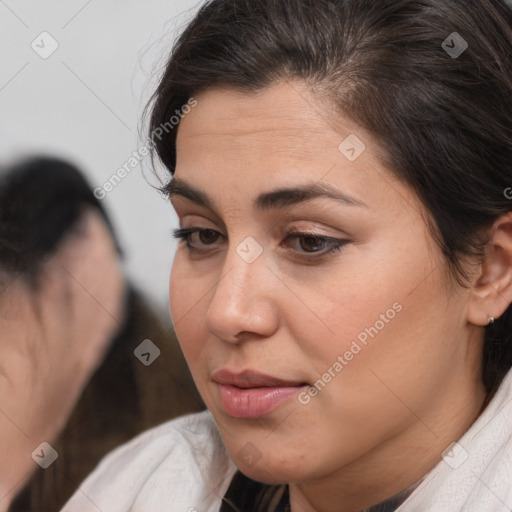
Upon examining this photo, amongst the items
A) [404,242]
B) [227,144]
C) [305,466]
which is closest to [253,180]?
[227,144]

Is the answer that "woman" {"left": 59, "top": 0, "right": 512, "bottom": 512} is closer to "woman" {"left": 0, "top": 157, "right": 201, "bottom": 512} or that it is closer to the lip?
the lip

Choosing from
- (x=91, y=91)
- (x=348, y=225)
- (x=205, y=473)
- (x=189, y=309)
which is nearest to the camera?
(x=348, y=225)

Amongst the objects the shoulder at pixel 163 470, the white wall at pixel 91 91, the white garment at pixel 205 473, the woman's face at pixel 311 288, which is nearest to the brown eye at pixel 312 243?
the woman's face at pixel 311 288

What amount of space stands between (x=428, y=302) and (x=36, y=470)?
88 cm

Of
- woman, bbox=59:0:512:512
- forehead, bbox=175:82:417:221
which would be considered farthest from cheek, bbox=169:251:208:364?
forehead, bbox=175:82:417:221

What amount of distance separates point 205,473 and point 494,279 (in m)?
0.55

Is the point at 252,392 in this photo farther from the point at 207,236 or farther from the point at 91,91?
the point at 91,91

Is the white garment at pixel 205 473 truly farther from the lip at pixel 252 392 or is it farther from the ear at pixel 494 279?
the lip at pixel 252 392

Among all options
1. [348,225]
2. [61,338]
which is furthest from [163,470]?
[348,225]

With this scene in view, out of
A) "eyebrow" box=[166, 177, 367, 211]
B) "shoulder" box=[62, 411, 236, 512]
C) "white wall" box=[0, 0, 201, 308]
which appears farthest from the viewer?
"white wall" box=[0, 0, 201, 308]

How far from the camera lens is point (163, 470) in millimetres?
1229

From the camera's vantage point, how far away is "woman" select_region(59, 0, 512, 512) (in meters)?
0.85

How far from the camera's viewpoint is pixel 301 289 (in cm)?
86

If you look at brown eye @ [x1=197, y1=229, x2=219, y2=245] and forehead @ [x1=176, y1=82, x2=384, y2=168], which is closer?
forehead @ [x1=176, y1=82, x2=384, y2=168]
